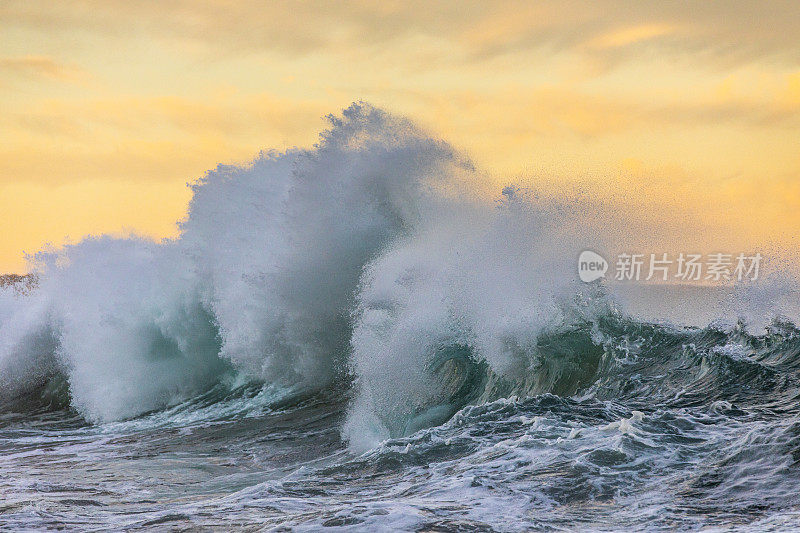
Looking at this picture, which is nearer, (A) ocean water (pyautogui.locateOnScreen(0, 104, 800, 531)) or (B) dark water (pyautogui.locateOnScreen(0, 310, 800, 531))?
(B) dark water (pyautogui.locateOnScreen(0, 310, 800, 531))

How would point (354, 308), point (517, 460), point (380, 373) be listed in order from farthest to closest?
point (354, 308) < point (380, 373) < point (517, 460)

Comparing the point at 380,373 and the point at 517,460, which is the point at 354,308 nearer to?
the point at 380,373

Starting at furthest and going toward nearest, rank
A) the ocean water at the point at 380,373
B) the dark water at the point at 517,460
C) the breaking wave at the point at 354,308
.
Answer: the breaking wave at the point at 354,308
the ocean water at the point at 380,373
the dark water at the point at 517,460

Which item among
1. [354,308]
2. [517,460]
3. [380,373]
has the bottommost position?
[517,460]

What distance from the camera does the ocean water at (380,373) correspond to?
16.7 ft

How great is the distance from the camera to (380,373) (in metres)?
9.52

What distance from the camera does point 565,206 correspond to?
1216 cm

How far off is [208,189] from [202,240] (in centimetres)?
111

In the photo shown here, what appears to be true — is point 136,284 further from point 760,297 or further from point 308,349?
point 760,297

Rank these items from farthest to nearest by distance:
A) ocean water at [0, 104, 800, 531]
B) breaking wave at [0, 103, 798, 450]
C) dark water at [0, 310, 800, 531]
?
breaking wave at [0, 103, 798, 450], ocean water at [0, 104, 800, 531], dark water at [0, 310, 800, 531]

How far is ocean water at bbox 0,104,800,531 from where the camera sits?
16.7 ft

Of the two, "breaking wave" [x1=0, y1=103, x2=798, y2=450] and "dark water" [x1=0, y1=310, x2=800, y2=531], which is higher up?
"breaking wave" [x1=0, y1=103, x2=798, y2=450]

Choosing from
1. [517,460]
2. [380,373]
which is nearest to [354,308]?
[380,373]

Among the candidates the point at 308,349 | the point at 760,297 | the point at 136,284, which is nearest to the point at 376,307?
the point at 308,349
